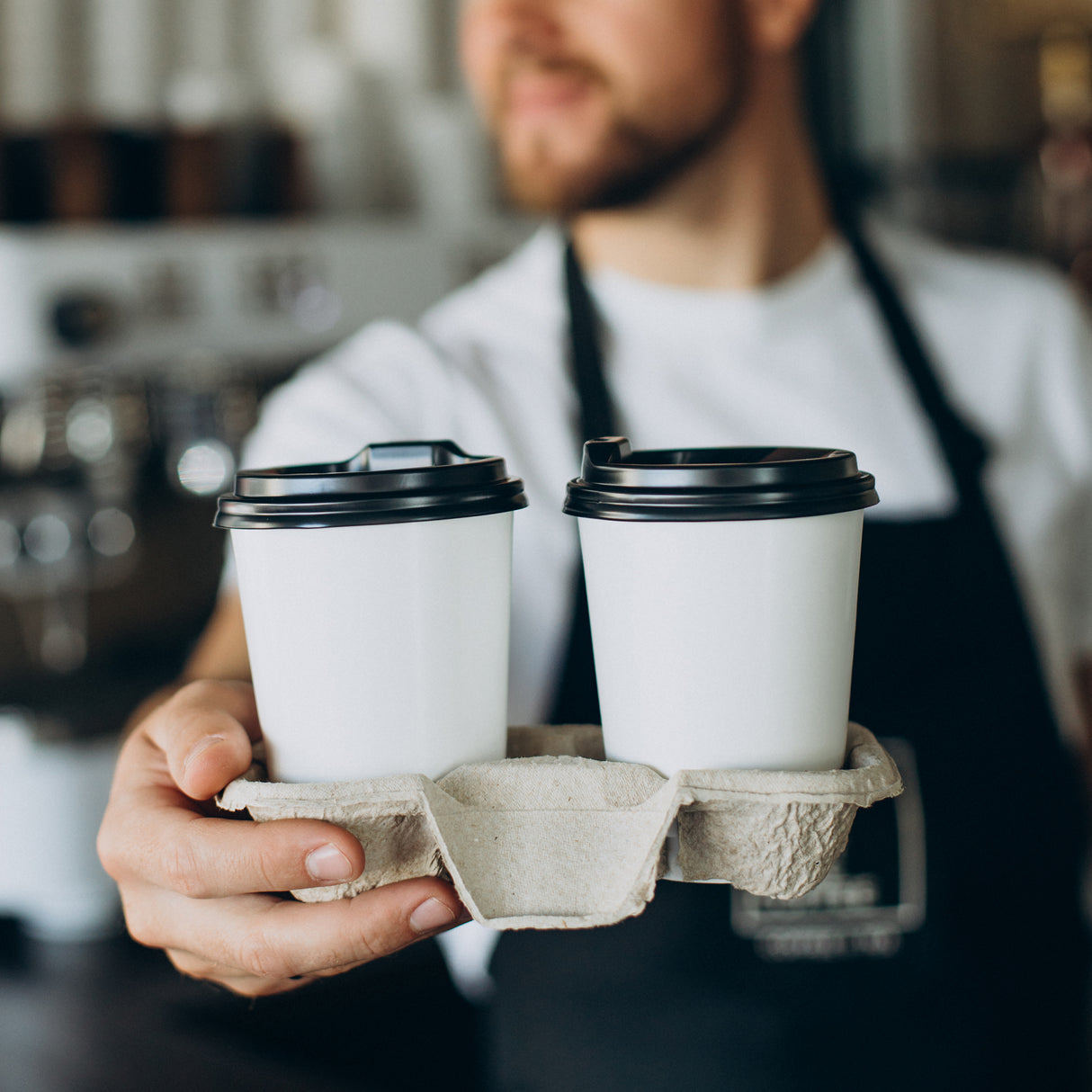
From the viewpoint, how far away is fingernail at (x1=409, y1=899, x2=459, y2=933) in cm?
49

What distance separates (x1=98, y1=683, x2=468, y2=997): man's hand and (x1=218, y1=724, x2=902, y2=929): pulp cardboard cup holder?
0.01 meters

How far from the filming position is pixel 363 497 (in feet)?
1.52

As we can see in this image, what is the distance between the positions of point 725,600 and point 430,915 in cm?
18

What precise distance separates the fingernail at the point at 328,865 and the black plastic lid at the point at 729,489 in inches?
6.9

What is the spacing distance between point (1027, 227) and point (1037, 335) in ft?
4.97

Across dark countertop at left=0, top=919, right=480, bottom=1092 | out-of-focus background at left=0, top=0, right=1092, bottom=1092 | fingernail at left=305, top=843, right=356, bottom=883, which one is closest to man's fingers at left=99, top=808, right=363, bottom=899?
fingernail at left=305, top=843, right=356, bottom=883

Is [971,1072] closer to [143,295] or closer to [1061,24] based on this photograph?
[143,295]

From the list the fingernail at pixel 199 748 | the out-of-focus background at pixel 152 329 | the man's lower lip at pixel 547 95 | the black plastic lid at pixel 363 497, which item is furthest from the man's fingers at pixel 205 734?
the man's lower lip at pixel 547 95

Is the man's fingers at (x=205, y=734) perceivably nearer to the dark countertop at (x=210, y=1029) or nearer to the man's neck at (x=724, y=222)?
the dark countertop at (x=210, y=1029)

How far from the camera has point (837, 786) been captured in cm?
48

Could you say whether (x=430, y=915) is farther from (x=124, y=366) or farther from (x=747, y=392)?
(x=124, y=366)

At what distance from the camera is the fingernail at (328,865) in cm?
48

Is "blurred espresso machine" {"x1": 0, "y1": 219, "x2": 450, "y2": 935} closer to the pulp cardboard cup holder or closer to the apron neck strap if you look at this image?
the apron neck strap

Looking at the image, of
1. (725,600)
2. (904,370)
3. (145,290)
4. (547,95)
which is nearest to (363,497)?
(725,600)
